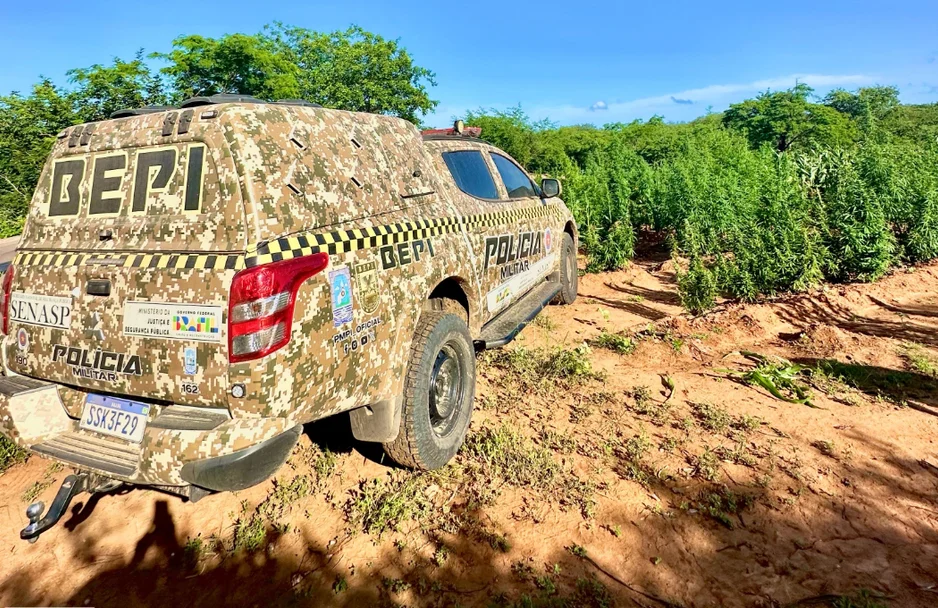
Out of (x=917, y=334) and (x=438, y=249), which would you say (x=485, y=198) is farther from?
(x=917, y=334)

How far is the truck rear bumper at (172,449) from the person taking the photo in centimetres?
193

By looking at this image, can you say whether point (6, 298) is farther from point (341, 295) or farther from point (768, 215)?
point (768, 215)

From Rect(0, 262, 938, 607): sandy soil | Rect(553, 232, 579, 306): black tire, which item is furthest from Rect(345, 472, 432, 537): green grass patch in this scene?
Rect(553, 232, 579, 306): black tire

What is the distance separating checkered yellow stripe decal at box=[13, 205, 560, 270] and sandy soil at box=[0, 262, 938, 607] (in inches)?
55.9

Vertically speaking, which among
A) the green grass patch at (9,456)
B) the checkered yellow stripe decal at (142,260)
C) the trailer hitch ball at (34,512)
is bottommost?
the green grass patch at (9,456)

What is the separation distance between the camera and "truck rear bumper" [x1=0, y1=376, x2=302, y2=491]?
1.93 meters

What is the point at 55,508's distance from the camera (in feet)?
7.59

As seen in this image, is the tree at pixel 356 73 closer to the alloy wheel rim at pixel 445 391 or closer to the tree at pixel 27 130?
the tree at pixel 27 130

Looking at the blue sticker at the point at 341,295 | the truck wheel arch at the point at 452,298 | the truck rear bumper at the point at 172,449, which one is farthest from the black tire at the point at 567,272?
the truck rear bumper at the point at 172,449

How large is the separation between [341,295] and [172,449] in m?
0.88

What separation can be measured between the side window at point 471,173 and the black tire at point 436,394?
4.07ft

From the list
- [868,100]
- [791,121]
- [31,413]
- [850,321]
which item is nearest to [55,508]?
[31,413]

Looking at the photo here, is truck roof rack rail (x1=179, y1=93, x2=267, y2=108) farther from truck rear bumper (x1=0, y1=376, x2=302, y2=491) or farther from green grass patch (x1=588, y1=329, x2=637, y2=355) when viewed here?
green grass patch (x1=588, y1=329, x2=637, y2=355)

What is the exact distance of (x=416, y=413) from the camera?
2697 mm
